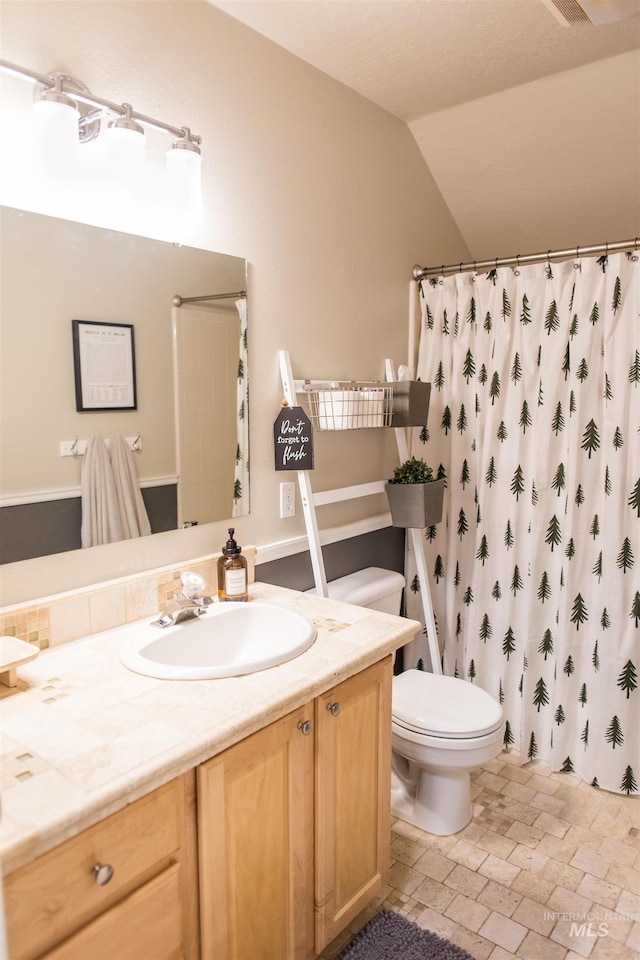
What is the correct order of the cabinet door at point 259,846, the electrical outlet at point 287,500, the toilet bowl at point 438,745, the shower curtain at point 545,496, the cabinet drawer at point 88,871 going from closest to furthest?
1. the cabinet drawer at point 88,871
2. the cabinet door at point 259,846
3. the toilet bowl at point 438,745
4. the electrical outlet at point 287,500
5. the shower curtain at point 545,496

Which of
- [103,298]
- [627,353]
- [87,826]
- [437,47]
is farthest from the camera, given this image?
[627,353]

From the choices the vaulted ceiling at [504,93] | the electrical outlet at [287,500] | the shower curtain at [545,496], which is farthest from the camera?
the shower curtain at [545,496]

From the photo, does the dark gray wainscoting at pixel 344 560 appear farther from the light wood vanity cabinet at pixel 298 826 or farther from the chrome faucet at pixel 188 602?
the light wood vanity cabinet at pixel 298 826

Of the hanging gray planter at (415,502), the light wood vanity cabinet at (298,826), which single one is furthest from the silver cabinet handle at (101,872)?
the hanging gray planter at (415,502)

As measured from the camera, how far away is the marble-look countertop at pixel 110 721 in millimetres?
894

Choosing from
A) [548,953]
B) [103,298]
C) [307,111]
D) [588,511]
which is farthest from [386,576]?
[307,111]

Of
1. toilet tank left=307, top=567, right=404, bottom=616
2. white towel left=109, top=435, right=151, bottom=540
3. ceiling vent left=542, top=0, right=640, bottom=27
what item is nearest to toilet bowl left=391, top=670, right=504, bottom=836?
toilet tank left=307, top=567, right=404, bottom=616

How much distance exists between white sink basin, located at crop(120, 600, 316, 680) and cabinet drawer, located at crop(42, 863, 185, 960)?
356 millimetres

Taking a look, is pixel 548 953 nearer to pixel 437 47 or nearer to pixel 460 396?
pixel 460 396

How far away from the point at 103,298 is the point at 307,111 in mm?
1040

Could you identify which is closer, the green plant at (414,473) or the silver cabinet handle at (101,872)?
the silver cabinet handle at (101,872)

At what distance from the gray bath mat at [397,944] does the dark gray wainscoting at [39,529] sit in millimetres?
1238

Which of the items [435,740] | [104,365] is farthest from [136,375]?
[435,740]

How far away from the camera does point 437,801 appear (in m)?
2.05
